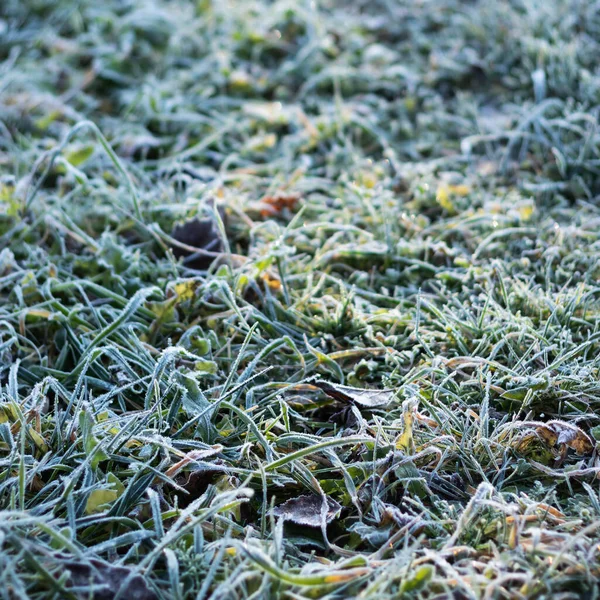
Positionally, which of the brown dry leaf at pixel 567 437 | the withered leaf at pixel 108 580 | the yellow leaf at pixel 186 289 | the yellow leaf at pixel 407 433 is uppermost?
the yellow leaf at pixel 186 289

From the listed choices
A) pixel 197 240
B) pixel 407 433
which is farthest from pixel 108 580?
pixel 197 240

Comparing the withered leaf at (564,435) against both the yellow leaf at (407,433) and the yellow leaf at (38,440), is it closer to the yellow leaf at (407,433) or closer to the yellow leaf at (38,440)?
the yellow leaf at (407,433)

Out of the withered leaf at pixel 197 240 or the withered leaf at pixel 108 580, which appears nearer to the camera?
the withered leaf at pixel 108 580

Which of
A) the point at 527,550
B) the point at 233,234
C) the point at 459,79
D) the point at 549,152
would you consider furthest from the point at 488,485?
the point at 459,79

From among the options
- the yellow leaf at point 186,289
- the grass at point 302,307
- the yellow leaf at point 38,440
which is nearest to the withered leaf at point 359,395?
the grass at point 302,307

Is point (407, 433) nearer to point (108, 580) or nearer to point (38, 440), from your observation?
point (108, 580)

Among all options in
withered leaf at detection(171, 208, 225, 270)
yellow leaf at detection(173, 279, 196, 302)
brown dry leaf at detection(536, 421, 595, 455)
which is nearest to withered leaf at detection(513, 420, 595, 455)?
brown dry leaf at detection(536, 421, 595, 455)

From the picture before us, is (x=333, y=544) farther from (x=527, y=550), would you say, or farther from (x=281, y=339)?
(x=281, y=339)
